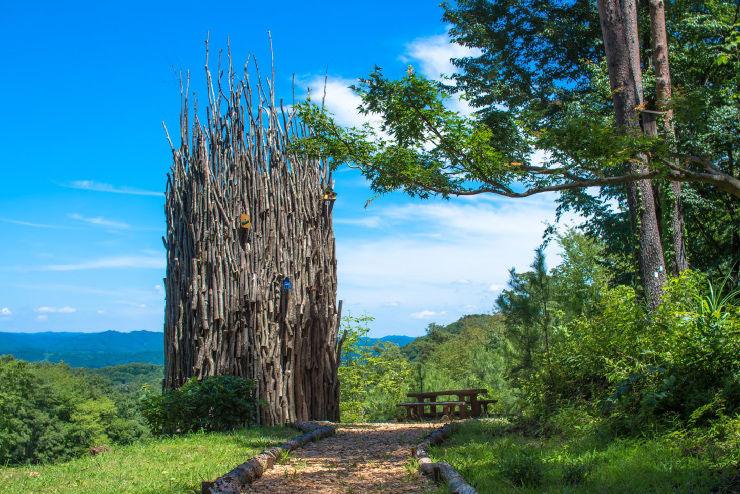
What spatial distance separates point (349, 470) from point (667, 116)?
6258 millimetres

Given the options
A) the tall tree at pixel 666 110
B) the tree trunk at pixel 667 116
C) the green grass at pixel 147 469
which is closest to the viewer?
the green grass at pixel 147 469

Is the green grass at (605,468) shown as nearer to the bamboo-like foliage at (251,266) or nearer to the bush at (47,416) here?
the bamboo-like foliage at (251,266)

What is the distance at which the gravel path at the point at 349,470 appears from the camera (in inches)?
140

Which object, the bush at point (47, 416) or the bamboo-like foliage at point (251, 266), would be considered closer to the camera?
the bamboo-like foliage at point (251, 266)

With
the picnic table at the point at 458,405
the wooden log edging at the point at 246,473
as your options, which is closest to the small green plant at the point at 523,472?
the wooden log edging at the point at 246,473

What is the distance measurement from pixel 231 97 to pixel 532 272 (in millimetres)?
6040

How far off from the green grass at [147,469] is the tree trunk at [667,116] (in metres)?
5.90

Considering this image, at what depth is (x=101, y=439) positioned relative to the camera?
877 inches

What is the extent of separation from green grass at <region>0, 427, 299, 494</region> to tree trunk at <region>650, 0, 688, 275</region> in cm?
590

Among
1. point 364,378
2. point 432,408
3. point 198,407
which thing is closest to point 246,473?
point 198,407

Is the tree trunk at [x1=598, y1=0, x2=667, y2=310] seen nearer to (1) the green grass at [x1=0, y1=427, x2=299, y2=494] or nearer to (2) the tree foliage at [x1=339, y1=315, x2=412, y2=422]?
(1) the green grass at [x1=0, y1=427, x2=299, y2=494]

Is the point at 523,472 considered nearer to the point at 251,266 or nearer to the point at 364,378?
the point at 251,266

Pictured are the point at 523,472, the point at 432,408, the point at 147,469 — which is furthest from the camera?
the point at 432,408

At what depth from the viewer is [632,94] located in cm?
732
